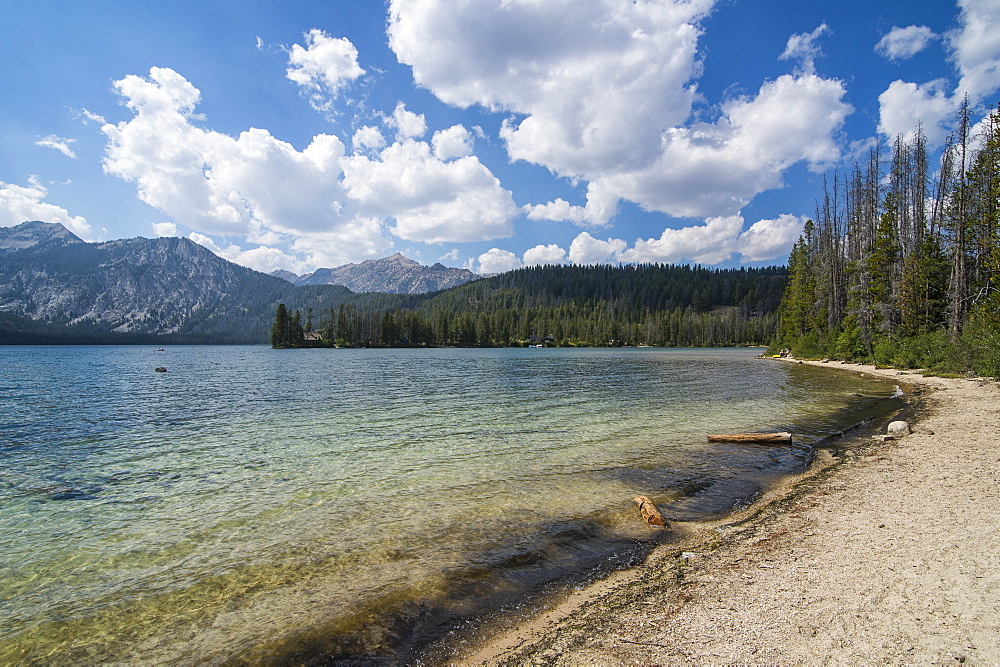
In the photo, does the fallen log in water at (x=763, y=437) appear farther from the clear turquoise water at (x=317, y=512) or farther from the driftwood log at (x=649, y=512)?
the driftwood log at (x=649, y=512)

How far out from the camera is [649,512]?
10305 mm

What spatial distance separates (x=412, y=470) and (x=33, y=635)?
9.01m

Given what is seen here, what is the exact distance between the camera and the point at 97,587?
25.8 ft

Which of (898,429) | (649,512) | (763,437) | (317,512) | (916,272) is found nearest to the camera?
(649,512)

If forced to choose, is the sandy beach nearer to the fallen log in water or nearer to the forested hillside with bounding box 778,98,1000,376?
the fallen log in water

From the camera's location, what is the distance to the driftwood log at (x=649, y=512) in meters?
10.0

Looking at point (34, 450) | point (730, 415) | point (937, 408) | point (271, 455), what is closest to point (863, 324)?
point (937, 408)

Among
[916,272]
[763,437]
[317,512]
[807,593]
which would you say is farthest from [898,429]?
[916,272]

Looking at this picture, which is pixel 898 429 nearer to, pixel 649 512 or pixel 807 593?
pixel 649 512

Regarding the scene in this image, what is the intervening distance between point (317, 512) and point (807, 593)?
10236mm

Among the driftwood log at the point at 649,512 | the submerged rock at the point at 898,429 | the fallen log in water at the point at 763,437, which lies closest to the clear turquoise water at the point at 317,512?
the driftwood log at the point at 649,512

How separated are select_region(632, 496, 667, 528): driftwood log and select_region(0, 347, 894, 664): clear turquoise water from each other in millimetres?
454

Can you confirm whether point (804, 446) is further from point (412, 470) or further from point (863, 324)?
point (863, 324)

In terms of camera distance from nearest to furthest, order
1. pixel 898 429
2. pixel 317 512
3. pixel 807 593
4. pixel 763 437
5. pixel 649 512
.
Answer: pixel 807 593 → pixel 649 512 → pixel 317 512 → pixel 763 437 → pixel 898 429
